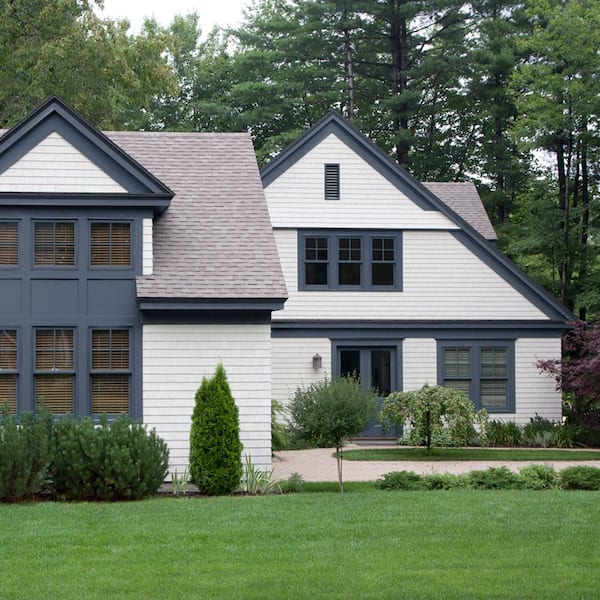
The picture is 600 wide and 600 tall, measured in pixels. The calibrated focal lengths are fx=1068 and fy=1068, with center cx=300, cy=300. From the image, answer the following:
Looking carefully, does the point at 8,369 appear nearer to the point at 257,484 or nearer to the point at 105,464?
the point at 105,464

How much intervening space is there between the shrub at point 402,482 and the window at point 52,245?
6164 millimetres

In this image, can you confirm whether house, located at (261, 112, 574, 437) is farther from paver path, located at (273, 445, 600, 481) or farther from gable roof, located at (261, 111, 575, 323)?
paver path, located at (273, 445, 600, 481)

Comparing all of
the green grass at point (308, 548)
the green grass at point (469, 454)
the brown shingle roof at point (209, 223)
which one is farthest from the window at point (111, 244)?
the green grass at point (469, 454)

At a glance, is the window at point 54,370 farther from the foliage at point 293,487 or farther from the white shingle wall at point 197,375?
the foliage at point 293,487

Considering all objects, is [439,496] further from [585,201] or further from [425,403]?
[585,201]

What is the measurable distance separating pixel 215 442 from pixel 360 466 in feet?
17.7

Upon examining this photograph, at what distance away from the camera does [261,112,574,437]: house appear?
25672 mm

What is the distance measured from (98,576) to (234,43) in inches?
1673

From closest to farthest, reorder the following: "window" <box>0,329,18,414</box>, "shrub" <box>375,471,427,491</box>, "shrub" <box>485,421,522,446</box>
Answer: "shrub" <box>375,471,427,491</box> < "window" <box>0,329,18,414</box> < "shrub" <box>485,421,522,446</box>

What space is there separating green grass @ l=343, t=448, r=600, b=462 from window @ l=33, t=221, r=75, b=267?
7434 millimetres

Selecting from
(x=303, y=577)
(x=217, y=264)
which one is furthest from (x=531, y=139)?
(x=303, y=577)

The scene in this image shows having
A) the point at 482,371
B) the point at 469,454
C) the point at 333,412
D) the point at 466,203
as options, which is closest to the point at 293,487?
the point at 333,412

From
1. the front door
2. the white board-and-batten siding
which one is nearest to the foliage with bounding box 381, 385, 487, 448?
the front door

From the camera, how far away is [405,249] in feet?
85.4
